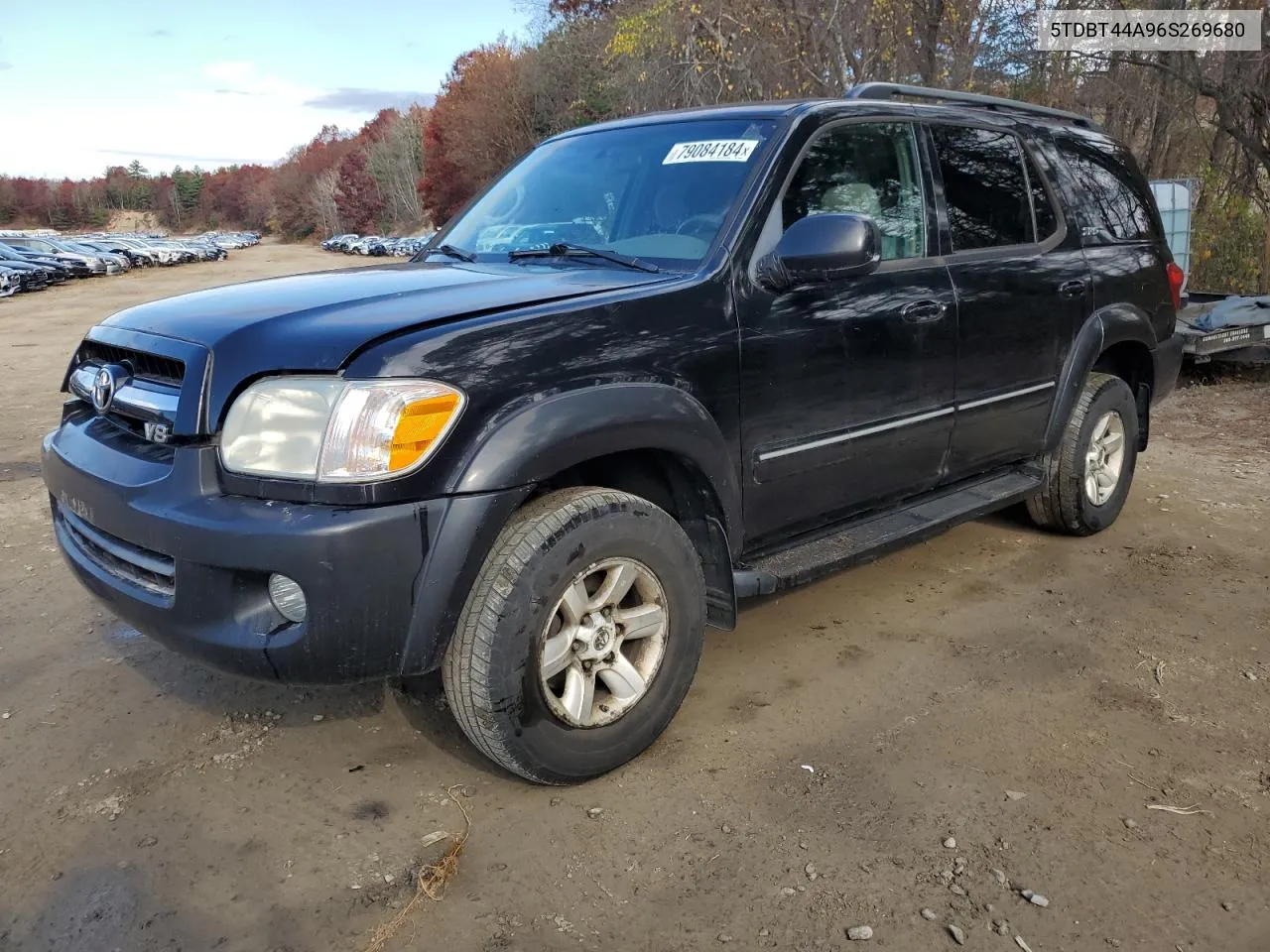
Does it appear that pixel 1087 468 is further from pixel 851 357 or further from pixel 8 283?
pixel 8 283

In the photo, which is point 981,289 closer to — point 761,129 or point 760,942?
point 761,129

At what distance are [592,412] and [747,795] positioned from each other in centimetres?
118

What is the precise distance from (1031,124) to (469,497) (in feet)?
11.0

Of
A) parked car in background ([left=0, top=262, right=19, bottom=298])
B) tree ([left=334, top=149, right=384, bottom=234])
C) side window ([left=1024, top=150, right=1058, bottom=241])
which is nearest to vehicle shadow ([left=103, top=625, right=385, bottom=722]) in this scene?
side window ([left=1024, top=150, right=1058, bottom=241])

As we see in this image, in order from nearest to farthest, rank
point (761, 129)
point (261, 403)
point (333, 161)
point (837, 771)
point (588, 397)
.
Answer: point (261, 403)
point (588, 397)
point (837, 771)
point (761, 129)
point (333, 161)

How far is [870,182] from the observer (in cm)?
366

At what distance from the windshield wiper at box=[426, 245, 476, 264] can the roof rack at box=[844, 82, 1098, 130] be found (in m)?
1.54

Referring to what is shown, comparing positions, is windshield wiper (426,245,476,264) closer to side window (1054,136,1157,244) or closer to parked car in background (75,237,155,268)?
side window (1054,136,1157,244)

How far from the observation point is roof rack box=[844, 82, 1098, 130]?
12.6ft

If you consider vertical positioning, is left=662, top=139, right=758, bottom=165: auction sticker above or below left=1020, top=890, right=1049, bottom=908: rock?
above

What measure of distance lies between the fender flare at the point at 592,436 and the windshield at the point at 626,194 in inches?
22.1

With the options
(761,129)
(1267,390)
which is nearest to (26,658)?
(761,129)

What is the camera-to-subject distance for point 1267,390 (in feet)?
27.5

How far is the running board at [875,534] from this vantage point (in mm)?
3268
